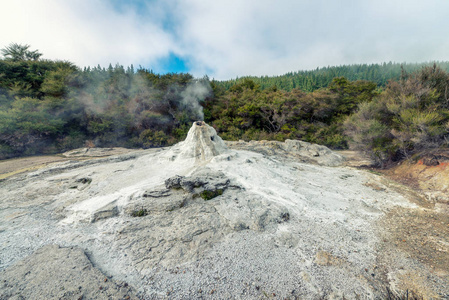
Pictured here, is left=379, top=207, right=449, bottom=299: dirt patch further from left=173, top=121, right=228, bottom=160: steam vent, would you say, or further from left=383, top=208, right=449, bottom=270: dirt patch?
left=173, top=121, right=228, bottom=160: steam vent

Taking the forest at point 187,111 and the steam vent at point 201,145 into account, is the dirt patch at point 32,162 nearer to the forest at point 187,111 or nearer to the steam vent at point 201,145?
the forest at point 187,111

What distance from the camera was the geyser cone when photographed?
932 centimetres

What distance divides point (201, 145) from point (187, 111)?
15.3 meters

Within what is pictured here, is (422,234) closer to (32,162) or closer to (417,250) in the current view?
(417,250)

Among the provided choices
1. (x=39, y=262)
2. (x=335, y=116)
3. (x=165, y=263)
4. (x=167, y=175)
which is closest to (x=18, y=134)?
(x=167, y=175)

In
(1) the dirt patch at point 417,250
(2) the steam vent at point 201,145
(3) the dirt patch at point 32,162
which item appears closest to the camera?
(1) the dirt patch at point 417,250

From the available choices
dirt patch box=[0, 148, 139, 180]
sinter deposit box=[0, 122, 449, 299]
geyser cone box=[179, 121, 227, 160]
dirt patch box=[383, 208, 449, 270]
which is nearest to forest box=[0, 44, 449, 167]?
dirt patch box=[0, 148, 139, 180]

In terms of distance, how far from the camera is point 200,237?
4.57 meters

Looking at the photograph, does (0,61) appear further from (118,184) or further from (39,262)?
(39,262)

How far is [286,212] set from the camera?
5.55 m

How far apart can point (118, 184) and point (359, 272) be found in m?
7.72

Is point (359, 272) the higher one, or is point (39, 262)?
point (39, 262)

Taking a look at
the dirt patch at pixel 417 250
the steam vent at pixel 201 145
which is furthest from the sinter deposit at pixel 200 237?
the steam vent at pixel 201 145

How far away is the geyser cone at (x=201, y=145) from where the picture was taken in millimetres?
9320
